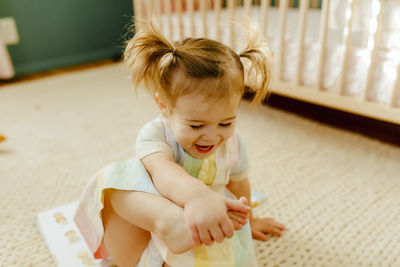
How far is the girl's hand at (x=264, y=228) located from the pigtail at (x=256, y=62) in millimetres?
310

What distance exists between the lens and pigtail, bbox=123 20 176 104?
552 mm

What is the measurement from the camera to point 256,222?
79 centimetres

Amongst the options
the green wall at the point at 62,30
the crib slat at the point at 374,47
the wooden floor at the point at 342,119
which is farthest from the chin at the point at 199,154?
the green wall at the point at 62,30

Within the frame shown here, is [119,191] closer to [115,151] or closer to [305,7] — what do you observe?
[115,151]

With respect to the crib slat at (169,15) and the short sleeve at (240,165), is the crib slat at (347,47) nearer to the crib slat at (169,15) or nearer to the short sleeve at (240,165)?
the short sleeve at (240,165)

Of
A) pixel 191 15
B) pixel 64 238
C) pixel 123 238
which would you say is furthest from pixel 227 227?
pixel 191 15

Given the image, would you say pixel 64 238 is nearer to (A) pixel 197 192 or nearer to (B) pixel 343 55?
(A) pixel 197 192

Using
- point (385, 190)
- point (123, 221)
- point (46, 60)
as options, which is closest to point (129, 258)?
point (123, 221)

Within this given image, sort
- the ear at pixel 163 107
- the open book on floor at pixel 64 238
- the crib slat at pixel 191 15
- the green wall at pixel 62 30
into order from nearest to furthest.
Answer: the ear at pixel 163 107
the open book on floor at pixel 64 238
the crib slat at pixel 191 15
the green wall at pixel 62 30

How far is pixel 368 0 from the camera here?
1129mm

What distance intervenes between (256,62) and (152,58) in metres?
0.18

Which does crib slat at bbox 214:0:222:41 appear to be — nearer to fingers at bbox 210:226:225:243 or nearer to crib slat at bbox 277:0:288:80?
crib slat at bbox 277:0:288:80

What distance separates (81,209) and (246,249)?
0.33 meters

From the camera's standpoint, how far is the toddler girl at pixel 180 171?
0.49 m
